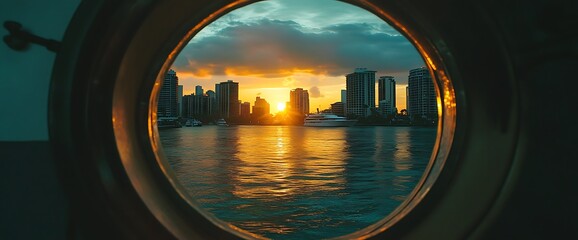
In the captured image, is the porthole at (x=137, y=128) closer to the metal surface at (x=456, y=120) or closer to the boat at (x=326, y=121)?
the metal surface at (x=456, y=120)

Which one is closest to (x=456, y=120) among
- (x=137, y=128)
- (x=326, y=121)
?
(x=137, y=128)

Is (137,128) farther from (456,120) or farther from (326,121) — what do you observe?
(326,121)

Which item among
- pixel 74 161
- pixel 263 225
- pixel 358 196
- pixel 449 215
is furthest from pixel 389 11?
pixel 358 196

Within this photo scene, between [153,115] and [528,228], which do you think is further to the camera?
[153,115]

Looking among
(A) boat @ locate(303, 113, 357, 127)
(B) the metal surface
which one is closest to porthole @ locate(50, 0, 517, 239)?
(B) the metal surface

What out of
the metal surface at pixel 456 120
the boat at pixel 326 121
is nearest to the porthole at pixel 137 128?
the metal surface at pixel 456 120

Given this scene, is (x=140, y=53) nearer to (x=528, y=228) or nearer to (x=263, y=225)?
(x=528, y=228)

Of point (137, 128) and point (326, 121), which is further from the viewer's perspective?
point (326, 121)
